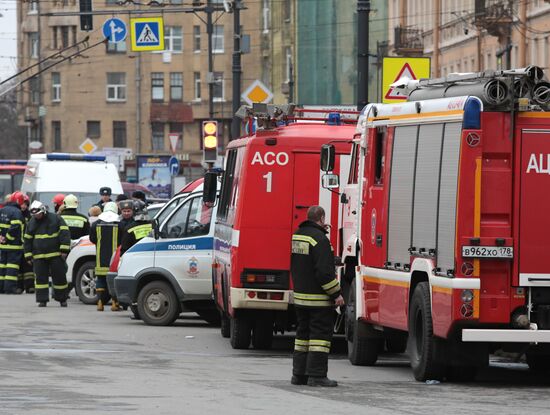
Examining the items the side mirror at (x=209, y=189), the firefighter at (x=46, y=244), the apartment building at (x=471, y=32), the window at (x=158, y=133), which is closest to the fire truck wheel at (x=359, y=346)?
the side mirror at (x=209, y=189)

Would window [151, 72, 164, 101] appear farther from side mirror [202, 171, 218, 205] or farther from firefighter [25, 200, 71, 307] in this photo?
side mirror [202, 171, 218, 205]

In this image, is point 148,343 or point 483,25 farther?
point 483,25

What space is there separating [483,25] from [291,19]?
3523 cm

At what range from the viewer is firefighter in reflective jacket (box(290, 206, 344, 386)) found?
1567 cm

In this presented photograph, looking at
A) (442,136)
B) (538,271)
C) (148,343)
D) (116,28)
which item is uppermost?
(116,28)

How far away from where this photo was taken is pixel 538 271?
15.7 m

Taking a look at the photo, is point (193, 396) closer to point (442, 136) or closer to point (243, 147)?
point (442, 136)

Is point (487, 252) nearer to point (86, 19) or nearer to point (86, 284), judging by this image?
point (86, 284)

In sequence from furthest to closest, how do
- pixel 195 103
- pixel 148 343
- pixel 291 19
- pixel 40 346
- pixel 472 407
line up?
pixel 195 103
pixel 291 19
pixel 148 343
pixel 40 346
pixel 472 407

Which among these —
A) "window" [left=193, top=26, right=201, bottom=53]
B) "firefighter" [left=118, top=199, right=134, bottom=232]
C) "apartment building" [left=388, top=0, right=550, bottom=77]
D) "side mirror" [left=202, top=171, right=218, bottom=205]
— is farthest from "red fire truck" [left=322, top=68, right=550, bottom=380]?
"window" [left=193, top=26, right=201, bottom=53]

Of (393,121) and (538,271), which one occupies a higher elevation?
(393,121)

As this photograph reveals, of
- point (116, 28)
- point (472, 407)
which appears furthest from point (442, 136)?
point (116, 28)

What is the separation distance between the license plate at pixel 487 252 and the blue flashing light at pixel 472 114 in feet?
3.41

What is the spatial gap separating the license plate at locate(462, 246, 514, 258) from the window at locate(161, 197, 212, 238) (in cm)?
958
